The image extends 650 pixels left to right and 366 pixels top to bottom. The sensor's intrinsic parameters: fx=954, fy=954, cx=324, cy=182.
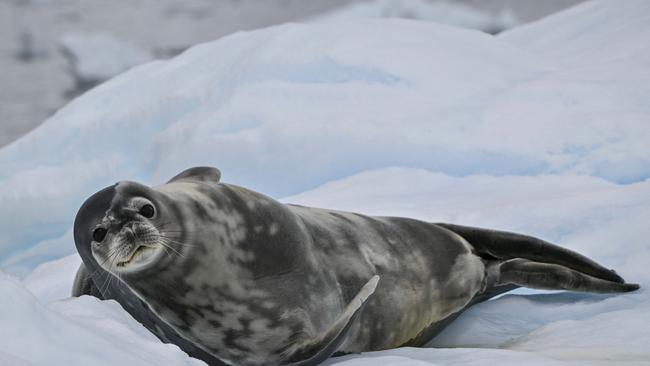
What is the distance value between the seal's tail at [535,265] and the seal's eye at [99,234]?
1.56 meters

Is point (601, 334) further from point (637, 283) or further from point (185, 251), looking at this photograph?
point (185, 251)

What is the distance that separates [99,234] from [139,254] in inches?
4.3

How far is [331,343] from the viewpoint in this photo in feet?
7.96

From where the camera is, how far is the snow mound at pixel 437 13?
45.6 feet

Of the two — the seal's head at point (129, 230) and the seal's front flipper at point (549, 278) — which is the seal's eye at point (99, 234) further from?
the seal's front flipper at point (549, 278)

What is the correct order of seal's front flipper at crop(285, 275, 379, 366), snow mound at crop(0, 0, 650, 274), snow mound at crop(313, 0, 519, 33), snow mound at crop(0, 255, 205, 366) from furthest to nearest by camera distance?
snow mound at crop(313, 0, 519, 33)
snow mound at crop(0, 0, 650, 274)
seal's front flipper at crop(285, 275, 379, 366)
snow mound at crop(0, 255, 205, 366)

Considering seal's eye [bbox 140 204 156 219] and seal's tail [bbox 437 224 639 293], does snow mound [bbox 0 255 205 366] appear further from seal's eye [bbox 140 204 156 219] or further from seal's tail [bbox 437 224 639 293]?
seal's tail [bbox 437 224 639 293]

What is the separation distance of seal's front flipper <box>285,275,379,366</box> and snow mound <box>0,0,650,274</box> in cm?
247

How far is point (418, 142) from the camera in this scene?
5113mm

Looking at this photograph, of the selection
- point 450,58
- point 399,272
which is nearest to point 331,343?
point 399,272

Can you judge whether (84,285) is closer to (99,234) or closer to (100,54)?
(99,234)

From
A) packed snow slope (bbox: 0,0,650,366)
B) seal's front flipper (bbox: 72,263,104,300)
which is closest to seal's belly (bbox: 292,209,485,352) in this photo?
packed snow slope (bbox: 0,0,650,366)

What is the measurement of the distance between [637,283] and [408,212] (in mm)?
1182

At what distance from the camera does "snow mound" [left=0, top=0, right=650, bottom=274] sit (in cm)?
497
